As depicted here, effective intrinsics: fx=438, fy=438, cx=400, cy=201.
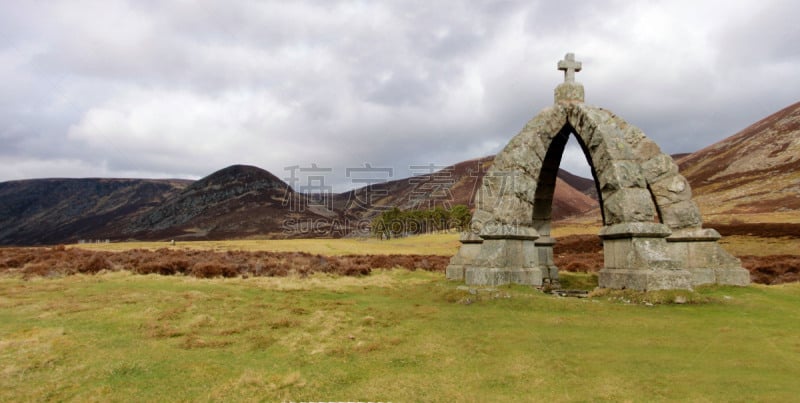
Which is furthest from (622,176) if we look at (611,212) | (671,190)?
(671,190)

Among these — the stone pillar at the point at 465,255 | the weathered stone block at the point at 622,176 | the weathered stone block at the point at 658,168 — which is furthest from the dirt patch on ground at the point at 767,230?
the stone pillar at the point at 465,255

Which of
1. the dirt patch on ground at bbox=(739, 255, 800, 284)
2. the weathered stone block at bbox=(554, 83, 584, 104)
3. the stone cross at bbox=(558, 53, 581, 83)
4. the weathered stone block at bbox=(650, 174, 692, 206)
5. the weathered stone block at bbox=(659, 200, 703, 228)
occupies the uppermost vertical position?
the stone cross at bbox=(558, 53, 581, 83)

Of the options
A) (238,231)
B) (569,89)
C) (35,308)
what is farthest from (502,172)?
(238,231)

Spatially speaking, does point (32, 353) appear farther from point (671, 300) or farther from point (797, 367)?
point (671, 300)

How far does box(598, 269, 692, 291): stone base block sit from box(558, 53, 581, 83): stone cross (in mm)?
7891

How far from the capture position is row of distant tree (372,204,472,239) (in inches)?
3374

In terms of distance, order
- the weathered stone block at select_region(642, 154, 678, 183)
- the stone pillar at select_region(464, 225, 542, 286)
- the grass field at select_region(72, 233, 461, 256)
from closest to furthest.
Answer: the stone pillar at select_region(464, 225, 542, 286) → the weathered stone block at select_region(642, 154, 678, 183) → the grass field at select_region(72, 233, 461, 256)

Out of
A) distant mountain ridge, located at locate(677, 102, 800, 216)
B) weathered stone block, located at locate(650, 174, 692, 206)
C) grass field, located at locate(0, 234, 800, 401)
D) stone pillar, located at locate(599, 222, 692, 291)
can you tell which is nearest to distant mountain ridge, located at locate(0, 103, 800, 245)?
distant mountain ridge, located at locate(677, 102, 800, 216)

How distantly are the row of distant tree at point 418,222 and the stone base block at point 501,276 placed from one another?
69257 mm

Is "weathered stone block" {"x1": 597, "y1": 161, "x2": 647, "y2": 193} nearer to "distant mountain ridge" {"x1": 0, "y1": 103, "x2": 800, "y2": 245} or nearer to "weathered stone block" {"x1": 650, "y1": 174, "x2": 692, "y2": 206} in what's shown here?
"weathered stone block" {"x1": 650, "y1": 174, "x2": 692, "y2": 206}

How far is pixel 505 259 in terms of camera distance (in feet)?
47.5

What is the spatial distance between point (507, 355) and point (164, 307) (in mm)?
8893

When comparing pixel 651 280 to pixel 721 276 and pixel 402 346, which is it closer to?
pixel 721 276

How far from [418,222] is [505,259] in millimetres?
77557
